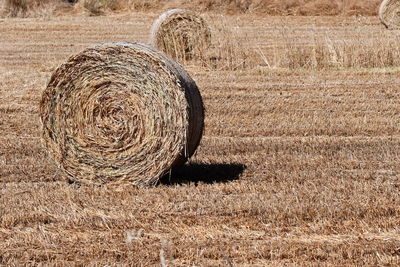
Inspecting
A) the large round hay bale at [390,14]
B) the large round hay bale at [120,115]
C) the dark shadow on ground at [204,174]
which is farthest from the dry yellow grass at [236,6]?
the large round hay bale at [120,115]

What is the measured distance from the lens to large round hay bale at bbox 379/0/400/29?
957 inches

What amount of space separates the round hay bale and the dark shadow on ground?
837cm

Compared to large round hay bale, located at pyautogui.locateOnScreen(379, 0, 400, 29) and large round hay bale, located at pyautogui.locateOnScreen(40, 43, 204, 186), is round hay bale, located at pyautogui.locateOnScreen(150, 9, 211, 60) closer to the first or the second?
large round hay bale, located at pyautogui.locateOnScreen(379, 0, 400, 29)

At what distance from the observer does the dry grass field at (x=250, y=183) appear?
5883 millimetres

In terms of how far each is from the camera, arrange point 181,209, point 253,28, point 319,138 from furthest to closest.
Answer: point 253,28
point 319,138
point 181,209

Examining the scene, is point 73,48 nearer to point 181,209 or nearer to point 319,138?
point 319,138

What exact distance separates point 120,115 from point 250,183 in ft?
4.49

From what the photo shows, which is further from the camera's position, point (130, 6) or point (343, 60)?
point (130, 6)

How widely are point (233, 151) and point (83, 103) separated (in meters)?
2.11

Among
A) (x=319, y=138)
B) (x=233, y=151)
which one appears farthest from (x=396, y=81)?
(x=233, y=151)

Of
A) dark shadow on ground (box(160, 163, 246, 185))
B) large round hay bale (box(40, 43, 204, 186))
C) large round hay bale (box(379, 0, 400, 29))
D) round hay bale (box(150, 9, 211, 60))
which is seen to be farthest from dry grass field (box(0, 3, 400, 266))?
large round hay bale (box(379, 0, 400, 29))

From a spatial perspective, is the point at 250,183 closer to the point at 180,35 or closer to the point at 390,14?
the point at 180,35

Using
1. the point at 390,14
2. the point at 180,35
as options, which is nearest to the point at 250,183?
the point at 180,35

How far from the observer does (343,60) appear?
52.1 feet
